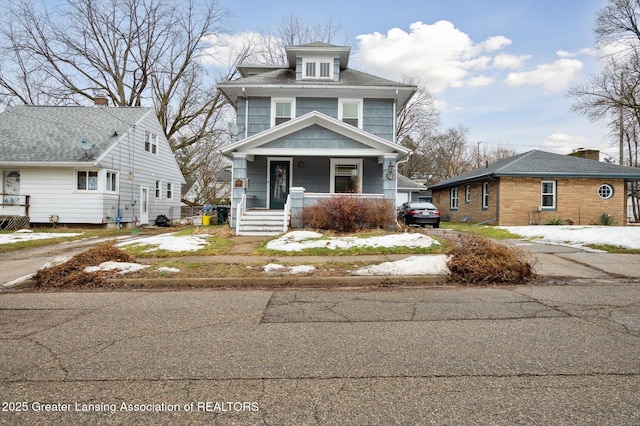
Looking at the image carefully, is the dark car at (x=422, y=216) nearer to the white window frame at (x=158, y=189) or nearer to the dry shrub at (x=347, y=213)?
the dry shrub at (x=347, y=213)

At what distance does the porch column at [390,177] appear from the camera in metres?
14.8

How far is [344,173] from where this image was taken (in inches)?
665

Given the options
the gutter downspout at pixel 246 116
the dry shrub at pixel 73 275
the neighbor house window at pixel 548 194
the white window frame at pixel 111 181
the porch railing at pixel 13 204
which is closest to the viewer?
the dry shrub at pixel 73 275

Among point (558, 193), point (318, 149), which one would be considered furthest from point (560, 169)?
point (318, 149)

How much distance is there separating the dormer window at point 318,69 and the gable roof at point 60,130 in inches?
439

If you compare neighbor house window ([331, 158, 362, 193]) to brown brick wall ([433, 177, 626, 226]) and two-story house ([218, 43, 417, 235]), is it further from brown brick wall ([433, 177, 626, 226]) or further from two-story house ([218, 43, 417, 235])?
brown brick wall ([433, 177, 626, 226])

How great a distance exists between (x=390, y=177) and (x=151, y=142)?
666 inches

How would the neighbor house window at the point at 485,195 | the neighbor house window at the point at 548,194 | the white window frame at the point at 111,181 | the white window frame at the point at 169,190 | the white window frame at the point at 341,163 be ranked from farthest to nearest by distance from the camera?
the white window frame at the point at 169,190 < the neighbor house window at the point at 485,195 < the neighbor house window at the point at 548,194 < the white window frame at the point at 111,181 < the white window frame at the point at 341,163

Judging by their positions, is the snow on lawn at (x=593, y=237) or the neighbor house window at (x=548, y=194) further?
the neighbor house window at (x=548, y=194)

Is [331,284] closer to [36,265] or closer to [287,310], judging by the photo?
[287,310]

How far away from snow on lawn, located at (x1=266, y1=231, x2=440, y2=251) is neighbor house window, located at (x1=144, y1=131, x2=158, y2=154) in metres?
16.1

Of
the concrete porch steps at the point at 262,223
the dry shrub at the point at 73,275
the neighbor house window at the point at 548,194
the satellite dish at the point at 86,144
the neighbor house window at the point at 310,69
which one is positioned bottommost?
the dry shrub at the point at 73,275

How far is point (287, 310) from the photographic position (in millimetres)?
5109

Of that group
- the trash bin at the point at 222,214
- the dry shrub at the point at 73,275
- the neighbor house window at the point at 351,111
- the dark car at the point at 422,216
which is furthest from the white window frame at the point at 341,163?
the dry shrub at the point at 73,275
